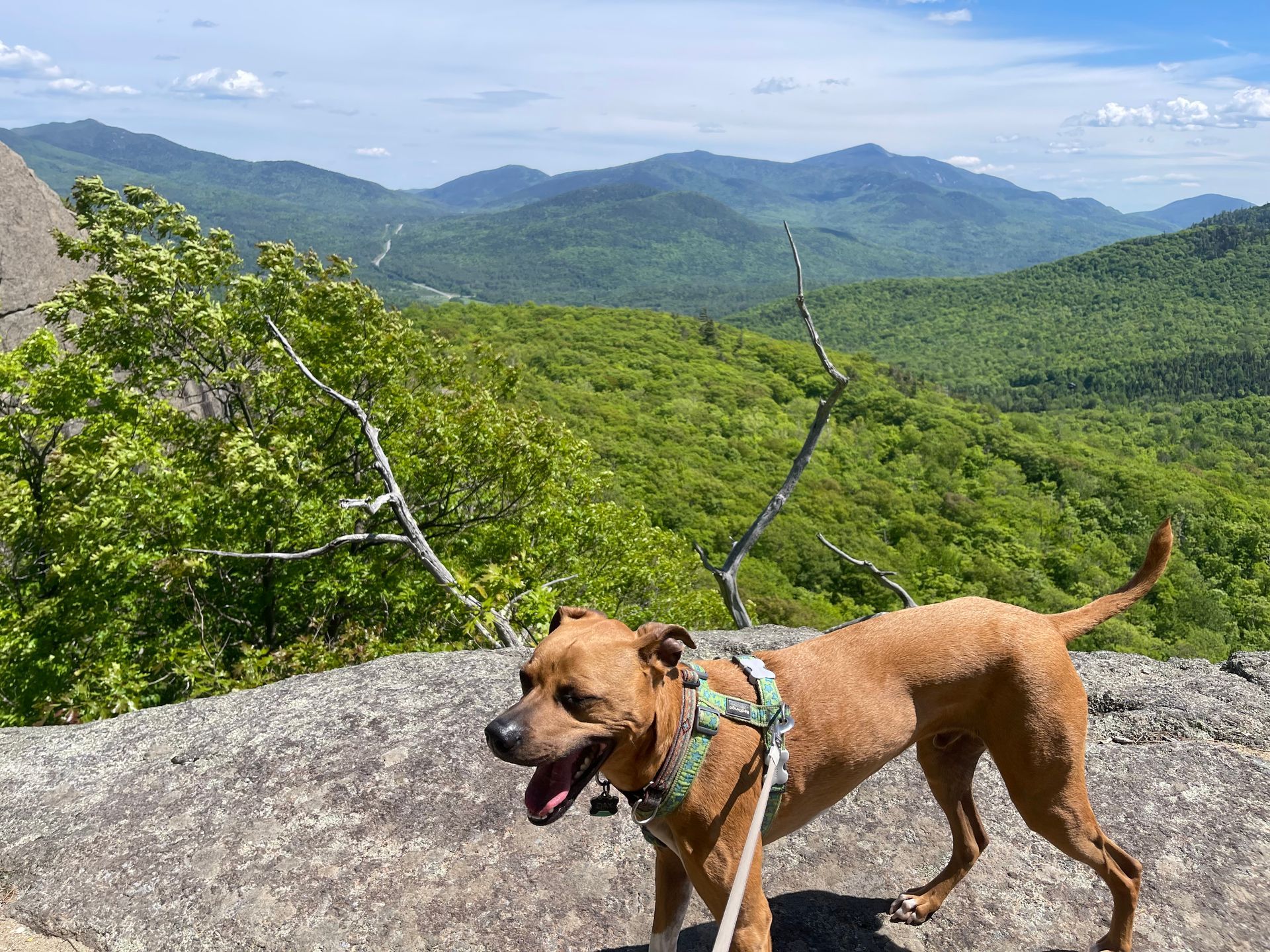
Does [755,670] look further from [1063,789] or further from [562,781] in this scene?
[1063,789]

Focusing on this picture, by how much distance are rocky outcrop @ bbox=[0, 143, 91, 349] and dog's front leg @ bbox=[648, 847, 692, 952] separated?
2684cm

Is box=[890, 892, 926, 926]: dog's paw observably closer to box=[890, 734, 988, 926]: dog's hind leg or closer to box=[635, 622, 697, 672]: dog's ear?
box=[890, 734, 988, 926]: dog's hind leg

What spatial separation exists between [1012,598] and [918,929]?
6465 centimetres

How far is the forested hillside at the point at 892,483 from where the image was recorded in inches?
2345

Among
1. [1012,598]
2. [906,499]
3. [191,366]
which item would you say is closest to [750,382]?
[906,499]

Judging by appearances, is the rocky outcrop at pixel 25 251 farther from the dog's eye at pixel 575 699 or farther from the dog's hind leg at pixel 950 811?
the dog's hind leg at pixel 950 811

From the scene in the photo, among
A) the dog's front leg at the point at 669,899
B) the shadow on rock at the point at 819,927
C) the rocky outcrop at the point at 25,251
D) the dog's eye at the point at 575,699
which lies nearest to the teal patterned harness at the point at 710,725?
the dog's front leg at the point at 669,899

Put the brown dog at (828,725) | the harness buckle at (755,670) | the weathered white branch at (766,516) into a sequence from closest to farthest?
the brown dog at (828,725) → the harness buckle at (755,670) → the weathered white branch at (766,516)

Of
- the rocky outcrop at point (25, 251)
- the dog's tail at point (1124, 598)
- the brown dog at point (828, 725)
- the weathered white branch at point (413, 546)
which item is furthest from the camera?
the rocky outcrop at point (25, 251)

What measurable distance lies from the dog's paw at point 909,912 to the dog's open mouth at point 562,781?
2.20m

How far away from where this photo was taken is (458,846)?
4.58m

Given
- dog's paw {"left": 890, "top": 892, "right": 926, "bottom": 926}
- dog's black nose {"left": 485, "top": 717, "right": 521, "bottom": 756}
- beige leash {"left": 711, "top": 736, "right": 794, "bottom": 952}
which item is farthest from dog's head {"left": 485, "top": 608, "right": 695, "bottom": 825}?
dog's paw {"left": 890, "top": 892, "right": 926, "bottom": 926}

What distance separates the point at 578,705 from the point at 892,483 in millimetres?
86251

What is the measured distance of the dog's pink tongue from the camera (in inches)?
111
